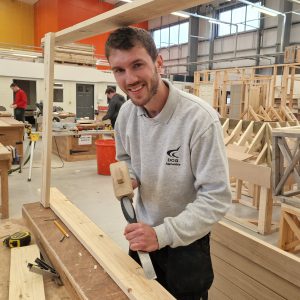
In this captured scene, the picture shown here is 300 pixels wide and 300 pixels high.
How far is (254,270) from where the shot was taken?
1794 mm

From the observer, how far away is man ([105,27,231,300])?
103 centimetres

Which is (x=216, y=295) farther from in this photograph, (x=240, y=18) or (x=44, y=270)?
(x=240, y=18)

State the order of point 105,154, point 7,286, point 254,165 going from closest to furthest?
point 7,286
point 254,165
point 105,154

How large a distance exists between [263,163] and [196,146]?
2763mm

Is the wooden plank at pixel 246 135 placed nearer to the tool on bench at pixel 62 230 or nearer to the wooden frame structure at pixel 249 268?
the wooden frame structure at pixel 249 268

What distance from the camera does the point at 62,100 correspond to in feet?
41.0

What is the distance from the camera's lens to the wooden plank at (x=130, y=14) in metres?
1.04

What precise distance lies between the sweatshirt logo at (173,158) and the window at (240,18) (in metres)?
14.5

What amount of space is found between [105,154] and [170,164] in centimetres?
457

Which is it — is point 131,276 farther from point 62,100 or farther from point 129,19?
point 62,100

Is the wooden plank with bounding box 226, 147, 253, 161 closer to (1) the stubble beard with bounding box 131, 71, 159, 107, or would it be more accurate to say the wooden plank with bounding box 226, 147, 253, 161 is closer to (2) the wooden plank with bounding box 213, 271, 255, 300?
(2) the wooden plank with bounding box 213, 271, 255, 300

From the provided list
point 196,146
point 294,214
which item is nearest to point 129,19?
point 196,146

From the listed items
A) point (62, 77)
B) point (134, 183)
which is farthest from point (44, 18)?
point (134, 183)

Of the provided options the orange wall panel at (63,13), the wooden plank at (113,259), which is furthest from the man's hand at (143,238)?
the orange wall panel at (63,13)
